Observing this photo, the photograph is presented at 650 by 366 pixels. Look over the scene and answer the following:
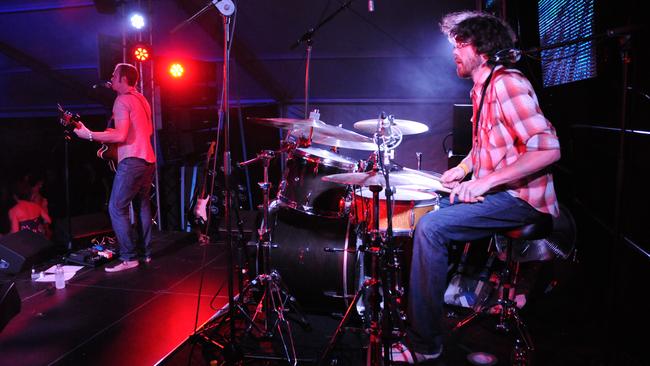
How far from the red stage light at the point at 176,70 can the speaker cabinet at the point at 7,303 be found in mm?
4516

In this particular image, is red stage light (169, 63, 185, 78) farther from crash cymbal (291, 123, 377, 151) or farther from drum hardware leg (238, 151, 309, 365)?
drum hardware leg (238, 151, 309, 365)

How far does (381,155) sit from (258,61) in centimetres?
547

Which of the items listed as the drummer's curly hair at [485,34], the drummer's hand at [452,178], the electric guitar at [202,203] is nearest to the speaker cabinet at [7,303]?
the drummer's hand at [452,178]

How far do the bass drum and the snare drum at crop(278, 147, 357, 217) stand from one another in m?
0.11

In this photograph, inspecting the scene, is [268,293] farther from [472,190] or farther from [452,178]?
[472,190]

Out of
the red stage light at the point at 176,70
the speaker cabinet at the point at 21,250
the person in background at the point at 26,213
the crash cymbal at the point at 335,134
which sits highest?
the red stage light at the point at 176,70

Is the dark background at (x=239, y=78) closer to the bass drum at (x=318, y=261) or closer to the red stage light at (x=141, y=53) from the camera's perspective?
the red stage light at (x=141, y=53)

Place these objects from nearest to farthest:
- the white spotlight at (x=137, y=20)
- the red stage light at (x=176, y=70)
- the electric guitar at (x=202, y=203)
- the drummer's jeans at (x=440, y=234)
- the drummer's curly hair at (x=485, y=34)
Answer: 1. the drummer's jeans at (x=440, y=234)
2. the drummer's curly hair at (x=485, y=34)
3. the white spotlight at (x=137, y=20)
4. the electric guitar at (x=202, y=203)
5. the red stage light at (x=176, y=70)

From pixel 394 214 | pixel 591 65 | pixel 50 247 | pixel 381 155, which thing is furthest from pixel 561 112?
pixel 50 247

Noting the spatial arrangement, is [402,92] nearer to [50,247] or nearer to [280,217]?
[280,217]

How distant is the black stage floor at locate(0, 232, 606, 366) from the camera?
2.98m

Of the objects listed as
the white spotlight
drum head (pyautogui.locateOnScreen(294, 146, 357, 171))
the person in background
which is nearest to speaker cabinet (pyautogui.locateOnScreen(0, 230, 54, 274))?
the person in background

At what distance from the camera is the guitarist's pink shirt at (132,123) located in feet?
16.1

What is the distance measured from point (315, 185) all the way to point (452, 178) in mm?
1180
